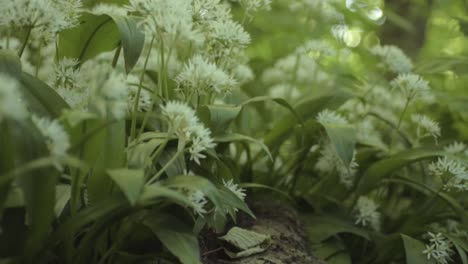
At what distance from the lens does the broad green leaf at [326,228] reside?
157 cm

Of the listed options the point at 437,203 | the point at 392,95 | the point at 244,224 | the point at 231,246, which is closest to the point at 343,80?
the point at 392,95

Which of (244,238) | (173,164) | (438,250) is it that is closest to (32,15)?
(173,164)

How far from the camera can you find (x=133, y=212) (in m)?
1.04

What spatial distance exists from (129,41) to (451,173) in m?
0.95

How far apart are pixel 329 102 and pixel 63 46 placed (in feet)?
2.74

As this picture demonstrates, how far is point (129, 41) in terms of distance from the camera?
3.94 feet

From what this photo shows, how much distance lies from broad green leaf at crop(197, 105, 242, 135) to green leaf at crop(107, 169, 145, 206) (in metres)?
0.38

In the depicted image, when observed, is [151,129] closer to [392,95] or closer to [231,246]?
[231,246]

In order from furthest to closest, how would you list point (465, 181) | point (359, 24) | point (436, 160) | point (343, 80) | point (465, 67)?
point (359, 24), point (343, 80), point (465, 67), point (436, 160), point (465, 181)

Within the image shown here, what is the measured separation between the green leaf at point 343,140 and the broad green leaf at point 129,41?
0.54 m

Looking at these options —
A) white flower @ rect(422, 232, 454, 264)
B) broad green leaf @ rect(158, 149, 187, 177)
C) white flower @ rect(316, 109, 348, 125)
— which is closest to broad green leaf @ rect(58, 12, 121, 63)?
broad green leaf @ rect(158, 149, 187, 177)

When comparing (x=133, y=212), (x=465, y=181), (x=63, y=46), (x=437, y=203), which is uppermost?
(x=63, y=46)

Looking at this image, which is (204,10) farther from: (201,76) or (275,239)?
(275,239)

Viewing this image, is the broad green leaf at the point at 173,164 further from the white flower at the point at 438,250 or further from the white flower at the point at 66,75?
the white flower at the point at 438,250
